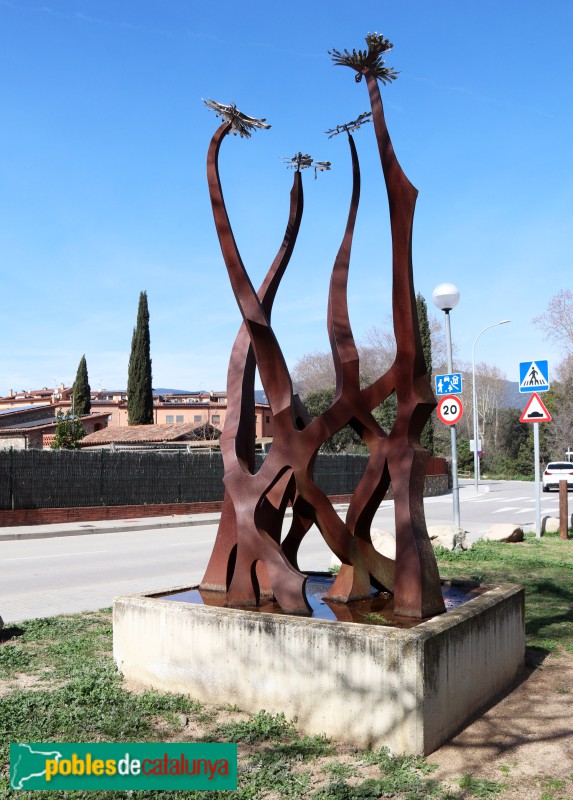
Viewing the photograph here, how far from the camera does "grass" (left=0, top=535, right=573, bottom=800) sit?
379cm

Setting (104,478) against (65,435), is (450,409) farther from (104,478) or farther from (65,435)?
(65,435)

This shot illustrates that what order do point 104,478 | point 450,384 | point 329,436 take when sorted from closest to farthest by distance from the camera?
point 329,436
point 450,384
point 104,478

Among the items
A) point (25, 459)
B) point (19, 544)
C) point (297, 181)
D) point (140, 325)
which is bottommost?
point (19, 544)

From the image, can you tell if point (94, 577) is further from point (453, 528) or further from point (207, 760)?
point (207, 760)

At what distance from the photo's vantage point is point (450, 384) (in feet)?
45.6

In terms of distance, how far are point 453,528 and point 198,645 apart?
9.45m

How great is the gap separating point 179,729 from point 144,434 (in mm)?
36606

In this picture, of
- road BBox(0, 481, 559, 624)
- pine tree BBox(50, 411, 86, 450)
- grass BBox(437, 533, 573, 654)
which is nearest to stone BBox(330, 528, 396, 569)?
road BBox(0, 481, 559, 624)

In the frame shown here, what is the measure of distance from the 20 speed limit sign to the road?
3.32 metres

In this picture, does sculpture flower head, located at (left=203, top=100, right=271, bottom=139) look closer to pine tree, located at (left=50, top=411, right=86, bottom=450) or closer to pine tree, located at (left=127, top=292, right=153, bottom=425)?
pine tree, located at (left=50, top=411, right=86, bottom=450)

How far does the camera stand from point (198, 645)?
5.17 metres

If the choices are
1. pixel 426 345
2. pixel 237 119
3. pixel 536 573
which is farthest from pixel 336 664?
pixel 426 345

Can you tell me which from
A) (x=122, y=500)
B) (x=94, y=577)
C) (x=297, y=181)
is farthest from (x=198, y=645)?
(x=122, y=500)

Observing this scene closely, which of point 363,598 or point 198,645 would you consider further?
point 363,598
